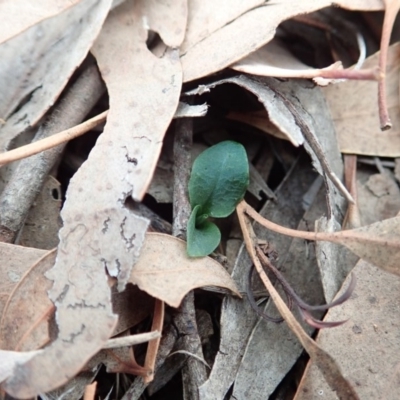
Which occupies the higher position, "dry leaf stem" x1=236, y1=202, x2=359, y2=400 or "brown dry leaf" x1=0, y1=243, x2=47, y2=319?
"brown dry leaf" x1=0, y1=243, x2=47, y2=319

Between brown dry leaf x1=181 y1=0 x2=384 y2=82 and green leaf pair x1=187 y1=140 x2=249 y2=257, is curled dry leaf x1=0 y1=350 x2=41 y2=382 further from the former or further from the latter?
brown dry leaf x1=181 y1=0 x2=384 y2=82

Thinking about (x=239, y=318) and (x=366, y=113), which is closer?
(x=239, y=318)

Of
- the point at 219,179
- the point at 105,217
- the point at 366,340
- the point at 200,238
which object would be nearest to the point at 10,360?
the point at 105,217

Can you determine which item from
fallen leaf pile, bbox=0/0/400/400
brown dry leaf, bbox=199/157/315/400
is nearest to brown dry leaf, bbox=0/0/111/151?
fallen leaf pile, bbox=0/0/400/400

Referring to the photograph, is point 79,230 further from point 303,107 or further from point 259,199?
point 303,107

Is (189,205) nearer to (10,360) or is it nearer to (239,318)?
(239,318)

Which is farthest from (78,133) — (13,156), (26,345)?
(26,345)
